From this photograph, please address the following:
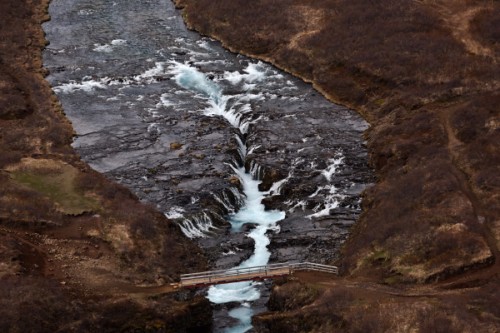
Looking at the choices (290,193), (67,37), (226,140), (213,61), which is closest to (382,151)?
(290,193)

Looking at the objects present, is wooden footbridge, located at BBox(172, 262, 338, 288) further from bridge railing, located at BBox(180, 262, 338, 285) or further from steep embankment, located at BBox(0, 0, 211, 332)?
steep embankment, located at BBox(0, 0, 211, 332)

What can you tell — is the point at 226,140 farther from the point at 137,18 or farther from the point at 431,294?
the point at 137,18

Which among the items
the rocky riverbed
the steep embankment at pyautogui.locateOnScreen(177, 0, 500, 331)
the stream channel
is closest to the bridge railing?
the steep embankment at pyautogui.locateOnScreen(177, 0, 500, 331)

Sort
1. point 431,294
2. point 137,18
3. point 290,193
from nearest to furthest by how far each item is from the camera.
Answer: point 431,294
point 290,193
point 137,18

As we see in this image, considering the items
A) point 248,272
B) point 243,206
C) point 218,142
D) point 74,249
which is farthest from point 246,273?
point 218,142

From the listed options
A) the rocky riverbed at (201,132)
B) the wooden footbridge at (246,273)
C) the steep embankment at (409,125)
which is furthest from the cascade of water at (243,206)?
the steep embankment at (409,125)

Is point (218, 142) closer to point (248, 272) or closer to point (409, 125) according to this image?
point (409, 125)

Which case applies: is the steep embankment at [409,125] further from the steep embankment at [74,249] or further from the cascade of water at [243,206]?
the steep embankment at [74,249]

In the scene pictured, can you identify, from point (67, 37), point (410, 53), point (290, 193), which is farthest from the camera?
point (67, 37)
